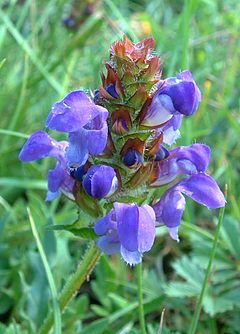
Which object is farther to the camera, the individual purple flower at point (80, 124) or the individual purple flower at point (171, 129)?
the individual purple flower at point (171, 129)

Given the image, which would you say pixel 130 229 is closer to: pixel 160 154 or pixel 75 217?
pixel 160 154

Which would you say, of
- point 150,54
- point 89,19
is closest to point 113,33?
point 89,19

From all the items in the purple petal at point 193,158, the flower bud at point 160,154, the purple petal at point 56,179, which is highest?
the purple petal at point 56,179

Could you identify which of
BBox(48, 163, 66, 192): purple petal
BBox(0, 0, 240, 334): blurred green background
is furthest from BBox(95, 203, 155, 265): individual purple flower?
BBox(0, 0, 240, 334): blurred green background

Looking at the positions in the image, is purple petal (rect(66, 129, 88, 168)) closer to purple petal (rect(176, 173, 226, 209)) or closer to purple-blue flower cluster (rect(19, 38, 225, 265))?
purple-blue flower cluster (rect(19, 38, 225, 265))

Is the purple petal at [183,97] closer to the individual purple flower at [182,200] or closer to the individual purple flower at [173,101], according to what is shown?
the individual purple flower at [173,101]

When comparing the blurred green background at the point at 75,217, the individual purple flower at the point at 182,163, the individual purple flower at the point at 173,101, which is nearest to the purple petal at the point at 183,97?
the individual purple flower at the point at 173,101
